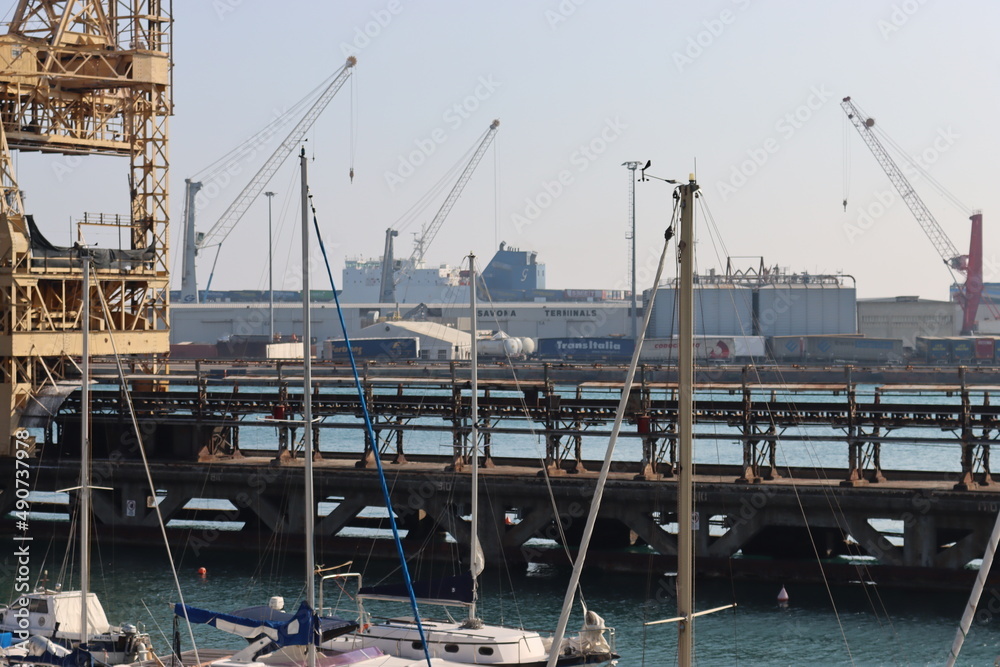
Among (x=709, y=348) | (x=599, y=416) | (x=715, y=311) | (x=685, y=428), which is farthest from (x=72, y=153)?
(x=715, y=311)

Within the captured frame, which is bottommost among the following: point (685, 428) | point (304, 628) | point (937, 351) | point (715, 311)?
point (304, 628)

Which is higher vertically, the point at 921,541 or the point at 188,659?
the point at 921,541

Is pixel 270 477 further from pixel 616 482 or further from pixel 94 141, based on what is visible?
pixel 94 141

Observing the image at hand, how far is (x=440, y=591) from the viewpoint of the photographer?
1077 inches

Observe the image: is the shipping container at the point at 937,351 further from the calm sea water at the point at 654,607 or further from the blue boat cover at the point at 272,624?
the blue boat cover at the point at 272,624

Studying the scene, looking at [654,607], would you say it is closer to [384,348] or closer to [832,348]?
[384,348]

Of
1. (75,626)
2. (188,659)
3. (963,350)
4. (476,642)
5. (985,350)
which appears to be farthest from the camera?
(963,350)

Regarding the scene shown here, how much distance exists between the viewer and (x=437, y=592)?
27375 millimetres

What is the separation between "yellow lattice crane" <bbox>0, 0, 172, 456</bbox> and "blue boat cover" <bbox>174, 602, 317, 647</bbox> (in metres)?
19.6

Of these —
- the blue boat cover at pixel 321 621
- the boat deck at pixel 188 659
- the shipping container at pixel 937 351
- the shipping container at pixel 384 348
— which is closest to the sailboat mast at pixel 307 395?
the blue boat cover at pixel 321 621

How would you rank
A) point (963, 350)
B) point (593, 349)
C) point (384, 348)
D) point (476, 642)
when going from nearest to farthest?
point (476, 642), point (384, 348), point (963, 350), point (593, 349)

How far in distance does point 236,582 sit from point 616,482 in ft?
34.9

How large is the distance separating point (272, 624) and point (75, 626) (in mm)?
5218

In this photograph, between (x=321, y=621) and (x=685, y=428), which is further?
(x=321, y=621)
